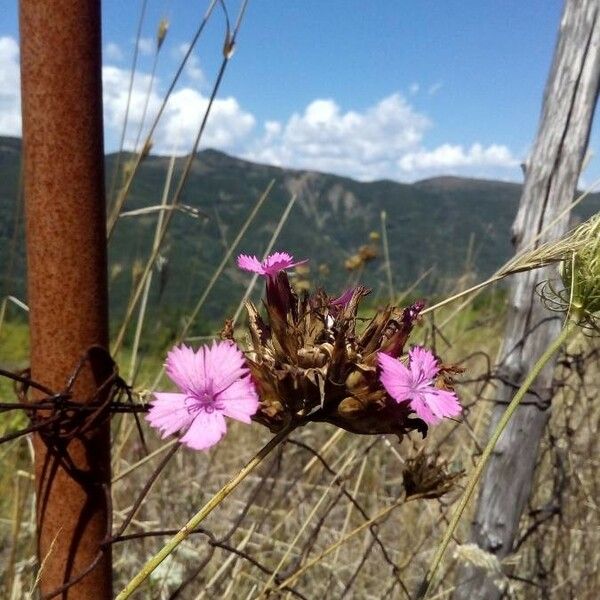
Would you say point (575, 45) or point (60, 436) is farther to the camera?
point (575, 45)

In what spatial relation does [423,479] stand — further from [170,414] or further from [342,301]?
[170,414]

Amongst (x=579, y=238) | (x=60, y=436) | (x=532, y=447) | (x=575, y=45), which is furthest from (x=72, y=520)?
(x=575, y=45)

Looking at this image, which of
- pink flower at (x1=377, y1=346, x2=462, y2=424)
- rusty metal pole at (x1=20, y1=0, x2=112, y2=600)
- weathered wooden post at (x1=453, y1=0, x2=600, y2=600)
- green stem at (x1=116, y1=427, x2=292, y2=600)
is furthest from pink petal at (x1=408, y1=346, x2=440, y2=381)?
weathered wooden post at (x1=453, y1=0, x2=600, y2=600)

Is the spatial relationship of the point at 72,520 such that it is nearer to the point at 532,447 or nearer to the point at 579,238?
the point at 579,238

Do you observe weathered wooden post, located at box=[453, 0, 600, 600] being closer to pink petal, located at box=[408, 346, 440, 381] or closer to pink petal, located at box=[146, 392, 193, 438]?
pink petal, located at box=[408, 346, 440, 381]

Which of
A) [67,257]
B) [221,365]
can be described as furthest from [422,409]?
A: [67,257]

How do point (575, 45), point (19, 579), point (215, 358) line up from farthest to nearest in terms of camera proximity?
point (575, 45) → point (19, 579) → point (215, 358)
